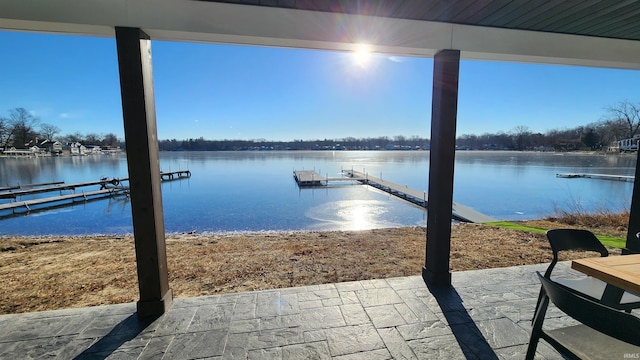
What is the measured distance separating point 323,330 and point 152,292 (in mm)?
1254

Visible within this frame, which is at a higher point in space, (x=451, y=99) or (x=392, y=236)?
(x=451, y=99)

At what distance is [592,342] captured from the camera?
1.04 m

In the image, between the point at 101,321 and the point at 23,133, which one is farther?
the point at 23,133

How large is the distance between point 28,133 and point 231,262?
42930mm

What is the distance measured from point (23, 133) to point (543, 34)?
44181mm

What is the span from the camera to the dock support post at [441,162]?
2086 millimetres

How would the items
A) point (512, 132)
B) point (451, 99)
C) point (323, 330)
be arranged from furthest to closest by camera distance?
point (512, 132) < point (451, 99) < point (323, 330)

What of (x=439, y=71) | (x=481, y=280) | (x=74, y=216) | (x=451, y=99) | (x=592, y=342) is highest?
(x=439, y=71)

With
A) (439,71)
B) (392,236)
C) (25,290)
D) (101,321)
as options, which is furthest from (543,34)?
(25,290)

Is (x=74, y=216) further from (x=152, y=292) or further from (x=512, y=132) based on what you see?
(x=512, y=132)

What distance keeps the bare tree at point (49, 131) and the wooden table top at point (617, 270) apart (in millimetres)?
51187

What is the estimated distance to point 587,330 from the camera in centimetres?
109

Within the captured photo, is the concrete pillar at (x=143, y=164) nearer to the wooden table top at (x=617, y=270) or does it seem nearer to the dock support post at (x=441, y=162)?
the dock support post at (x=441, y=162)

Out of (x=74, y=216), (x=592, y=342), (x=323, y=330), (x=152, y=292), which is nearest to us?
(x=592, y=342)
